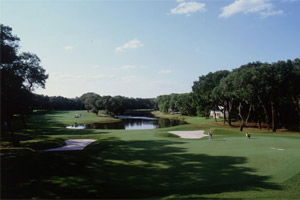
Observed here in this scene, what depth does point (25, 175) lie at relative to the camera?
12984 mm

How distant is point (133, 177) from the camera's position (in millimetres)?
12461

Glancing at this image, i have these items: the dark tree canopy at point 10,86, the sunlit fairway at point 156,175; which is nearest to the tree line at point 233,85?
the dark tree canopy at point 10,86

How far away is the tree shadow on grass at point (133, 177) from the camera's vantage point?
35.3 feet

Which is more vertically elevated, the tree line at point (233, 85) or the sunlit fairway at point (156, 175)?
the tree line at point (233, 85)

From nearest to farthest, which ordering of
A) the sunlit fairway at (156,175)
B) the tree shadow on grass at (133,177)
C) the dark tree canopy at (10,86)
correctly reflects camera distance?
the sunlit fairway at (156,175), the tree shadow on grass at (133,177), the dark tree canopy at (10,86)

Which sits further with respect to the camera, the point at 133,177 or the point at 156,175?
the point at 156,175

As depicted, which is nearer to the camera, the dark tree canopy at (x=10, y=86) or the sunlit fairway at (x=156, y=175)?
the sunlit fairway at (x=156, y=175)

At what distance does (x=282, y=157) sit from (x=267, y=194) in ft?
21.9

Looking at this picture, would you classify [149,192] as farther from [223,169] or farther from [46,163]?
[46,163]

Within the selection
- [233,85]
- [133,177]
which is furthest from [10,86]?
[233,85]

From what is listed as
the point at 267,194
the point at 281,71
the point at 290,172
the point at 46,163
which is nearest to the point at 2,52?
the point at 46,163

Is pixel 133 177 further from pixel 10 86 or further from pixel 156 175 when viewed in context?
pixel 10 86

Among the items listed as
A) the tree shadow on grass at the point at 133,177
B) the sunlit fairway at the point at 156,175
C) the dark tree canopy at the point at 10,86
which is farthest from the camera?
the dark tree canopy at the point at 10,86

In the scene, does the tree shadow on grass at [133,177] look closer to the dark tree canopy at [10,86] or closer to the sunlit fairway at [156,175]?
the sunlit fairway at [156,175]
